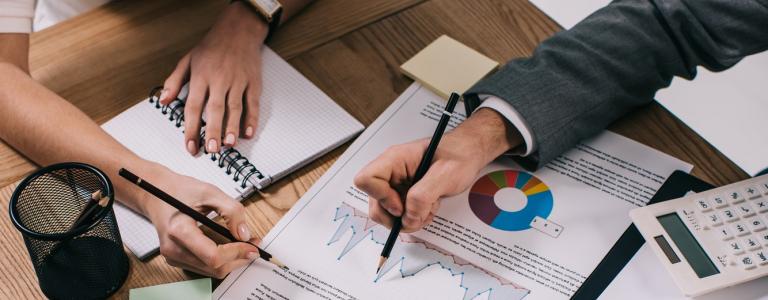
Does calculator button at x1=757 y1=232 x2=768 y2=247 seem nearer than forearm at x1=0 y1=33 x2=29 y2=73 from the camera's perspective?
Yes

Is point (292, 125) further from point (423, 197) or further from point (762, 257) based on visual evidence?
point (762, 257)

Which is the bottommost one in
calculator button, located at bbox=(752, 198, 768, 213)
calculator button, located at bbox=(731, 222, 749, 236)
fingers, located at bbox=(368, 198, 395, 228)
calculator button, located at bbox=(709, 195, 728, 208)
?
fingers, located at bbox=(368, 198, 395, 228)

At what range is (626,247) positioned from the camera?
2.31 ft

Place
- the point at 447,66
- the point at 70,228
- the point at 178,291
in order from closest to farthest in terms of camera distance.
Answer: the point at 70,228, the point at 178,291, the point at 447,66

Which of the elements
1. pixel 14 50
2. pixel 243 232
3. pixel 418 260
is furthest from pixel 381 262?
pixel 14 50

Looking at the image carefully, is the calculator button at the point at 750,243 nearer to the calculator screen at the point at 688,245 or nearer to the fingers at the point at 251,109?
the calculator screen at the point at 688,245

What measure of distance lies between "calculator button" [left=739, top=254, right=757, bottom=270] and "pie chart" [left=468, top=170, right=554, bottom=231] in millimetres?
208

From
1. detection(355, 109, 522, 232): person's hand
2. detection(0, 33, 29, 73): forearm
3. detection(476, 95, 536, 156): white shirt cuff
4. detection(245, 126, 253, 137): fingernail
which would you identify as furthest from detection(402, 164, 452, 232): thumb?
detection(0, 33, 29, 73): forearm

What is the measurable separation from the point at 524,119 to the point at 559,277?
21 centimetres

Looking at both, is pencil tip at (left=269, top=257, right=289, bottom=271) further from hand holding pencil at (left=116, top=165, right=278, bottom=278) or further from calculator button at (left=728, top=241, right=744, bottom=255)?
calculator button at (left=728, top=241, right=744, bottom=255)

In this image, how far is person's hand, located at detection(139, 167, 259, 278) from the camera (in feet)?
2.07

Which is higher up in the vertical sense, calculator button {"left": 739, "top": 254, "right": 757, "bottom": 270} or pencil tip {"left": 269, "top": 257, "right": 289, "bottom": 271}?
calculator button {"left": 739, "top": 254, "right": 757, "bottom": 270}

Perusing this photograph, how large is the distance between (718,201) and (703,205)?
2 centimetres

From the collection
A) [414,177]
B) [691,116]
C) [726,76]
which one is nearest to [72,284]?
[414,177]
